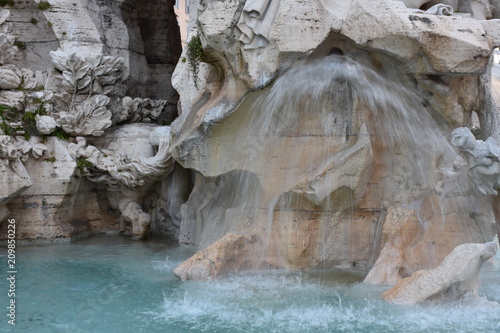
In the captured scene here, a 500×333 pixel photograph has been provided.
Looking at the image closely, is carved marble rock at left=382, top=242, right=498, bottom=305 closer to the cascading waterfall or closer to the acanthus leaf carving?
the cascading waterfall

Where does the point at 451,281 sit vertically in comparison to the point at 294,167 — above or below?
below

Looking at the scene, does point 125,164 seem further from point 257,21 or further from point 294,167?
point 257,21

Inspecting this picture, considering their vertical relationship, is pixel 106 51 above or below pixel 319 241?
above

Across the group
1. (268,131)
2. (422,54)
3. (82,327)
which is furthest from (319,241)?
(82,327)

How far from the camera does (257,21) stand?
16.5 ft

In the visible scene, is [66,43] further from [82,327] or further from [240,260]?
[82,327]

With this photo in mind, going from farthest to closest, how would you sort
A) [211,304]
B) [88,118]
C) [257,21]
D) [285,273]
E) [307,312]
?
[88,118] → [285,273] → [257,21] → [211,304] → [307,312]

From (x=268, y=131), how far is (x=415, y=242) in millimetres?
1778

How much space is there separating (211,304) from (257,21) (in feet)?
7.94

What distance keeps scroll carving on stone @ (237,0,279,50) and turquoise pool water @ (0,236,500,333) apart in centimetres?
218

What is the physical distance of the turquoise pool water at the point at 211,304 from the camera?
4176mm

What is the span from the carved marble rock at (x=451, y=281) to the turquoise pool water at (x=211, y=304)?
→ 101 millimetres

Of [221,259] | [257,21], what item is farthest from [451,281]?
[257,21]

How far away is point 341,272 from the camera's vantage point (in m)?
5.71
